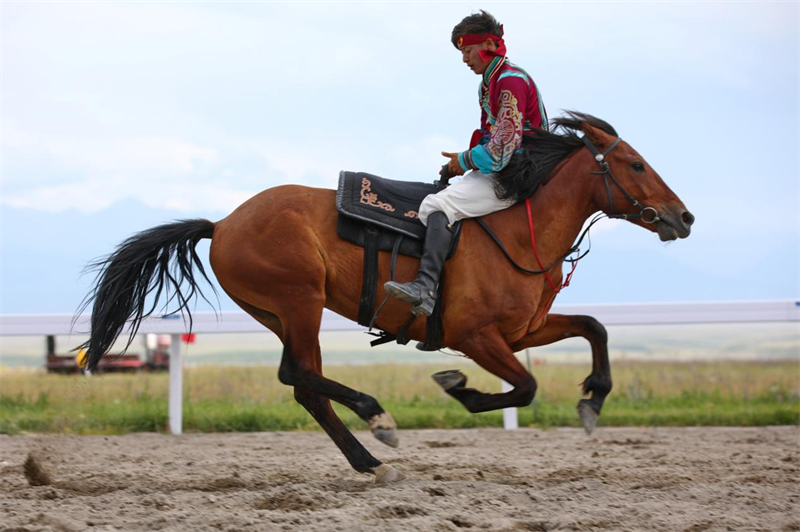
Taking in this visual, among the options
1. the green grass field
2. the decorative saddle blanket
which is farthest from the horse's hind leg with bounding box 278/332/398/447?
the green grass field

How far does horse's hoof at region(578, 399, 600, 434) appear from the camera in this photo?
5254 mm

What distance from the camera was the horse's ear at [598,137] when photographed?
5.57 meters

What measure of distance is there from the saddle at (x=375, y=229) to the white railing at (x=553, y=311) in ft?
10.7

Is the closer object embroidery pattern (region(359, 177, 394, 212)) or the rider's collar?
embroidery pattern (region(359, 177, 394, 212))

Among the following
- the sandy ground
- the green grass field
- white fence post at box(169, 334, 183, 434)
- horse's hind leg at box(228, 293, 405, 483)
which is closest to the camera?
the sandy ground

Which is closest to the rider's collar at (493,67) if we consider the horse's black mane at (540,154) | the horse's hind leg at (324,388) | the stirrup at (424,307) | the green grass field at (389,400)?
the horse's black mane at (540,154)

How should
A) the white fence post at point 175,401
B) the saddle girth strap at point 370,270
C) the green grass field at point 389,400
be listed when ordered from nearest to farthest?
the saddle girth strap at point 370,270
the white fence post at point 175,401
the green grass field at point 389,400

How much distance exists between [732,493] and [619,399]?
5004mm

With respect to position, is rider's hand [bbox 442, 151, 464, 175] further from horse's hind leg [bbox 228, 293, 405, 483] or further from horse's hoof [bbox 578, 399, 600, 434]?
horse's hoof [bbox 578, 399, 600, 434]

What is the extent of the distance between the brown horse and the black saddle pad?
15 centimetres

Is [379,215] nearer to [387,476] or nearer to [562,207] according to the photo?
[562,207]

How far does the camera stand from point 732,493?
192 inches

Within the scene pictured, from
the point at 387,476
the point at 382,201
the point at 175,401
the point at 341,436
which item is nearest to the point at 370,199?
the point at 382,201

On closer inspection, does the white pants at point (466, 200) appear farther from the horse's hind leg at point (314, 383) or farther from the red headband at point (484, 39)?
the horse's hind leg at point (314, 383)
